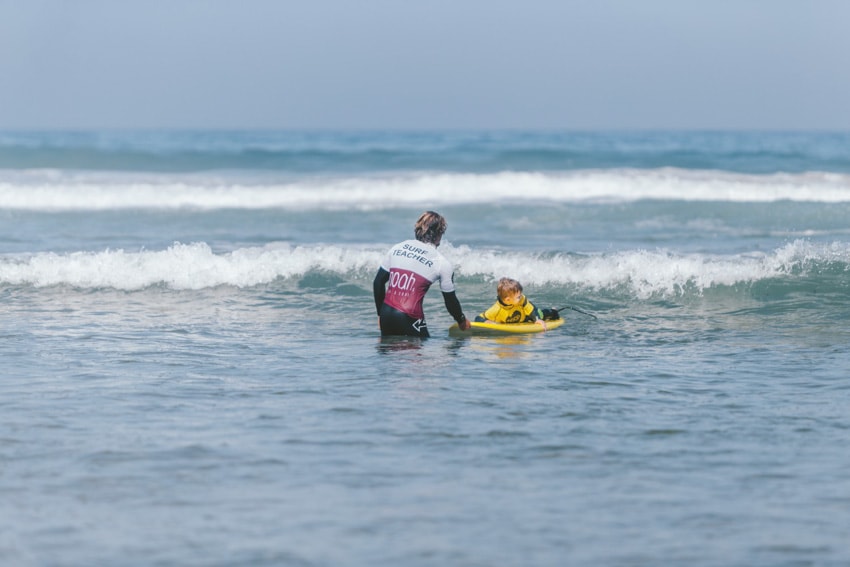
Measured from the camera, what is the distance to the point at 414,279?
31.1ft

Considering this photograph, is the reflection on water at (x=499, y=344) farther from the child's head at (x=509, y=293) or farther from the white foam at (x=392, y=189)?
the white foam at (x=392, y=189)

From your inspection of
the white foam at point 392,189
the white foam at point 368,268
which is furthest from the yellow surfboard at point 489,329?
the white foam at point 392,189

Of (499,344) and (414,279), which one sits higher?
(414,279)

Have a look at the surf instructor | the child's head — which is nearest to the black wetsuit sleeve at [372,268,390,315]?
the surf instructor

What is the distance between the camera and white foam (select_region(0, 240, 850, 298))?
13227mm

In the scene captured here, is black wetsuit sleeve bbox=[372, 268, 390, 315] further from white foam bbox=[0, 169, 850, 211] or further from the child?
white foam bbox=[0, 169, 850, 211]

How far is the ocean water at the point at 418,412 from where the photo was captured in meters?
4.65

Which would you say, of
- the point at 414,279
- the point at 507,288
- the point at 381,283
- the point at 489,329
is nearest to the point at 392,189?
the point at 507,288

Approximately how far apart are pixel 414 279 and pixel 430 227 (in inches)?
19.7

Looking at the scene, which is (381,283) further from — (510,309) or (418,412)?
(418,412)

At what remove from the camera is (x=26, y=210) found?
24281 millimetres

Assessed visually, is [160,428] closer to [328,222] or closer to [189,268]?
[189,268]

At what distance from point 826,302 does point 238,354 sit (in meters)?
7.12

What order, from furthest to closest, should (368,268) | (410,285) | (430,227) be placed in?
(368,268)
(410,285)
(430,227)
